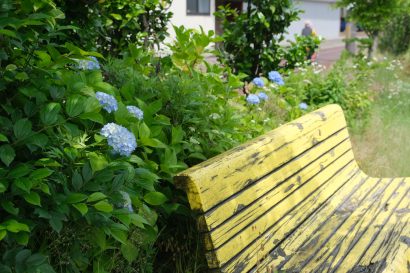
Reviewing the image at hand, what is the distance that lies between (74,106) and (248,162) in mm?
908

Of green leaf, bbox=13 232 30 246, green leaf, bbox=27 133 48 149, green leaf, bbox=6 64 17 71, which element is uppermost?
green leaf, bbox=6 64 17 71

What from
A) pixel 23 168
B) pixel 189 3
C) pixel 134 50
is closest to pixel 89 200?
pixel 23 168

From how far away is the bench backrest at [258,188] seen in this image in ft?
7.55

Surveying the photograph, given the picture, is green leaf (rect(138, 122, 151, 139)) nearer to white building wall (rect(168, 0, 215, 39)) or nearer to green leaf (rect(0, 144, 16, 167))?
green leaf (rect(0, 144, 16, 167))

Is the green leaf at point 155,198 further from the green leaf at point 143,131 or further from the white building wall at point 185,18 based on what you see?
the white building wall at point 185,18

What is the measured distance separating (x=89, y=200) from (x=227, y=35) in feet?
13.7

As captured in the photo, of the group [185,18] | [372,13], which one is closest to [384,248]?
[372,13]

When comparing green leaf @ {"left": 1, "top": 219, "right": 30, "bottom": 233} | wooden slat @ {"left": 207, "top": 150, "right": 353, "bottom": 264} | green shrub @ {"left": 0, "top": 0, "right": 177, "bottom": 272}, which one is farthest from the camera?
wooden slat @ {"left": 207, "top": 150, "right": 353, "bottom": 264}

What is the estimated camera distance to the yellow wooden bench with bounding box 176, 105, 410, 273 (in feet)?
7.76

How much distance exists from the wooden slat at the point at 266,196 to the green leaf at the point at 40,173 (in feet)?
2.37

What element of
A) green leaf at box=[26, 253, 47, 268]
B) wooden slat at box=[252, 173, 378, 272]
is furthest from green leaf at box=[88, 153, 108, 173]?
wooden slat at box=[252, 173, 378, 272]

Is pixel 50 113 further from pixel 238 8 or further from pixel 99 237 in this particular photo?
pixel 238 8

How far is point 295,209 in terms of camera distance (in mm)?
3082

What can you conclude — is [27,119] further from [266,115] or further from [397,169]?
[397,169]
